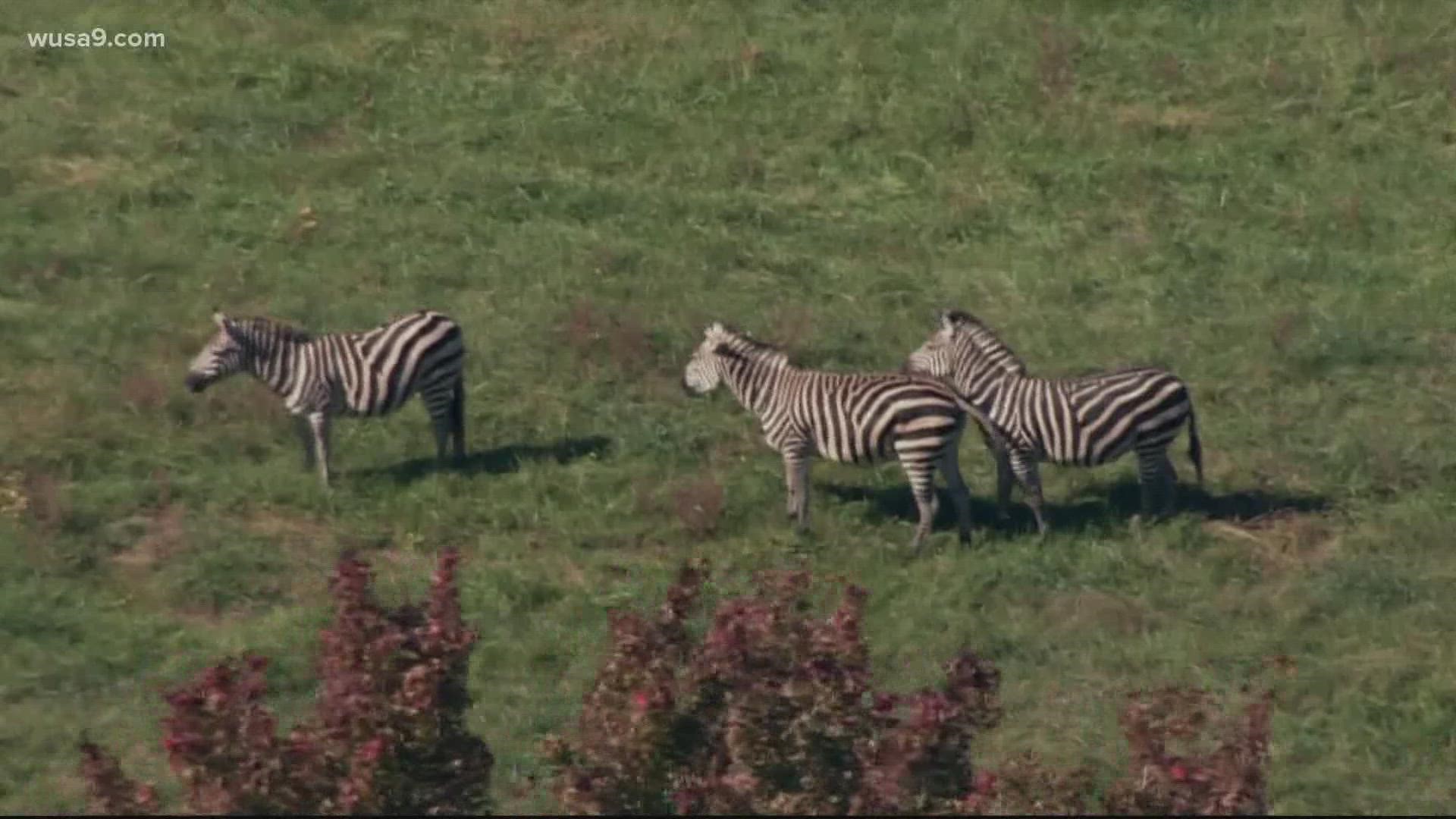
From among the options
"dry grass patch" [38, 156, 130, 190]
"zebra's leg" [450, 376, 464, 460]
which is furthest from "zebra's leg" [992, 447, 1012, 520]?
"dry grass patch" [38, 156, 130, 190]

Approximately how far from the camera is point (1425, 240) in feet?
85.5

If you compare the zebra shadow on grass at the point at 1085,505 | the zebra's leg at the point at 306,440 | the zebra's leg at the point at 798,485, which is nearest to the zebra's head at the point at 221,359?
the zebra's leg at the point at 306,440

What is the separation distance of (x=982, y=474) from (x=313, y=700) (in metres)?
5.99

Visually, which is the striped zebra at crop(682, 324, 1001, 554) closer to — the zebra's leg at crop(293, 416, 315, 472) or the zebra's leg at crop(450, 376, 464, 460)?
the zebra's leg at crop(450, 376, 464, 460)

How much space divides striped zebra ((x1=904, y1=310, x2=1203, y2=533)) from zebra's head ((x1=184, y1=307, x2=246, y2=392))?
5408mm

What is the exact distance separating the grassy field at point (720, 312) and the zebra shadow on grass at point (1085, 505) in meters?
0.05

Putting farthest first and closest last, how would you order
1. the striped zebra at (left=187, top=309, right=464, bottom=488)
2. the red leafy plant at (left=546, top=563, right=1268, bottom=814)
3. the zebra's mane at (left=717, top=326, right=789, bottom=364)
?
the striped zebra at (left=187, top=309, right=464, bottom=488)
the zebra's mane at (left=717, top=326, right=789, bottom=364)
the red leafy plant at (left=546, top=563, right=1268, bottom=814)

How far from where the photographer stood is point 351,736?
1114 cm

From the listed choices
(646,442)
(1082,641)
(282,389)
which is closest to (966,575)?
(1082,641)

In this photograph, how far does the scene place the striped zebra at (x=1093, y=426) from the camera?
20.7 meters

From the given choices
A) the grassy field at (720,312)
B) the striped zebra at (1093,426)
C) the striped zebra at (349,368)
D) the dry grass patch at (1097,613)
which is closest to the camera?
the grassy field at (720,312)

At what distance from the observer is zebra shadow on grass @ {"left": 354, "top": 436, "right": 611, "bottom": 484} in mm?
21516

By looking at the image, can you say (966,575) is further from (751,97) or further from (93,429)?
(751,97)

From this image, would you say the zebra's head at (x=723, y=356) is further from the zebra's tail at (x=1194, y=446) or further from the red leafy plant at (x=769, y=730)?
the red leafy plant at (x=769, y=730)
